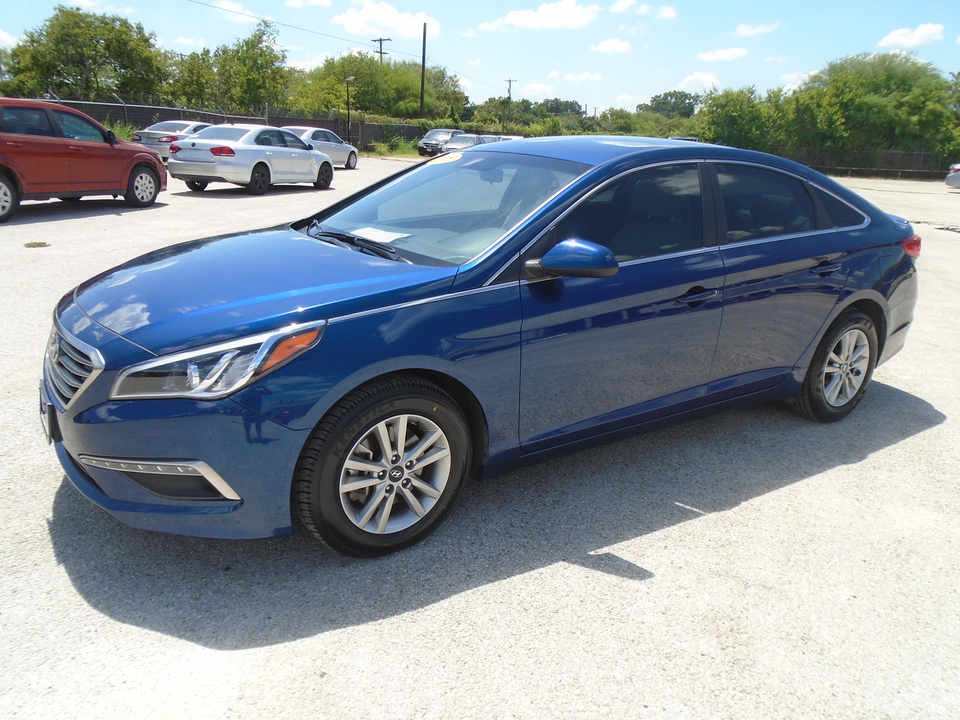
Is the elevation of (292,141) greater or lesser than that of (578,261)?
greater

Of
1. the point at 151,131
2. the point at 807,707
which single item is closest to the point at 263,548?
the point at 807,707

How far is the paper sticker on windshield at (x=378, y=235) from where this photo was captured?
11.9 feet

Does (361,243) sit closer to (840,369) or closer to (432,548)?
(432,548)

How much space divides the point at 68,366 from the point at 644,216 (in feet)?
8.58

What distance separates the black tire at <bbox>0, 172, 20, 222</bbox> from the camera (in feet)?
35.3

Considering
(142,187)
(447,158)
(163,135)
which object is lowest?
(142,187)

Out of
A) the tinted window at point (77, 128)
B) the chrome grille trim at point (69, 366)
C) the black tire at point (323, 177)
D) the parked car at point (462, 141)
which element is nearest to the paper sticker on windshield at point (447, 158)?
the chrome grille trim at point (69, 366)

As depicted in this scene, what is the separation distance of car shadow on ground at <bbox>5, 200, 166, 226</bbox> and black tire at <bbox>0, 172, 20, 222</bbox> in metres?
0.13

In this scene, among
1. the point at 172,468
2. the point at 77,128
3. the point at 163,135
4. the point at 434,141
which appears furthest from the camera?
the point at 434,141

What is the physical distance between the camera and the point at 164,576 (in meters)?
2.86

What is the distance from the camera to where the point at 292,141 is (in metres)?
17.4

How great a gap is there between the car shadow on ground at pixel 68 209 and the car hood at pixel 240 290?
9.35 m

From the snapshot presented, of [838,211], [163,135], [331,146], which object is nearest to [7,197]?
[838,211]

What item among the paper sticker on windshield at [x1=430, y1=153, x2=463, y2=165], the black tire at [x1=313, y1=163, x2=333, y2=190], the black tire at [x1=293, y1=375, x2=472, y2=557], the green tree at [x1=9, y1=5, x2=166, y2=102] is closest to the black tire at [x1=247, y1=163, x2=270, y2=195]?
the black tire at [x1=313, y1=163, x2=333, y2=190]
